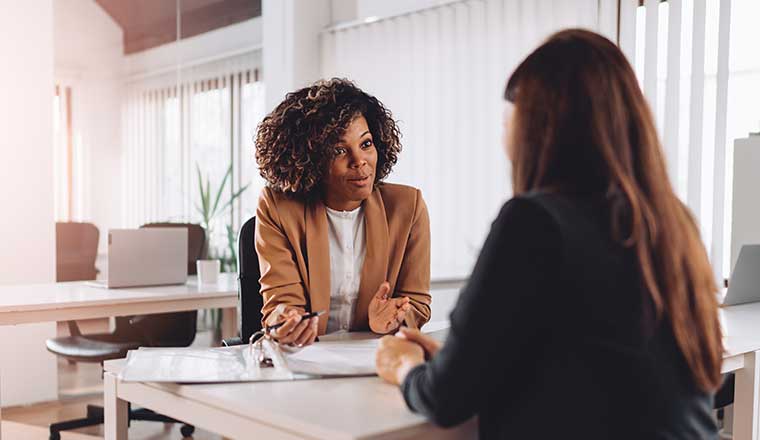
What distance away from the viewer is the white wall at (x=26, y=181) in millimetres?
4020

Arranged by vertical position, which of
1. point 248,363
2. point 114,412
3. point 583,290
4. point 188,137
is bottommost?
point 114,412

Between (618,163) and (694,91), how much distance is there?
2572 mm

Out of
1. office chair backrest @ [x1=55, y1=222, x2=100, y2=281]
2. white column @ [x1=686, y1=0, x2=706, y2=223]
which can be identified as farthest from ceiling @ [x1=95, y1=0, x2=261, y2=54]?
white column @ [x1=686, y1=0, x2=706, y2=223]

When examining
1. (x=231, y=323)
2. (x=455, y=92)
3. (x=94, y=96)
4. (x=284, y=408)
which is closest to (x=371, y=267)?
(x=284, y=408)

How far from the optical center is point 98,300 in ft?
9.36

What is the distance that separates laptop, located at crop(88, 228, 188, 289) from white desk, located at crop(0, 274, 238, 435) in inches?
2.2

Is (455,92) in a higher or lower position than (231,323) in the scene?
A: higher

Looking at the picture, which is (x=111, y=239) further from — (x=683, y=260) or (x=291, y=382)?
(x=683, y=260)

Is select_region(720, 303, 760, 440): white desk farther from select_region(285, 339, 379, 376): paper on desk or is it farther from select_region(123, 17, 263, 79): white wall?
select_region(123, 17, 263, 79): white wall

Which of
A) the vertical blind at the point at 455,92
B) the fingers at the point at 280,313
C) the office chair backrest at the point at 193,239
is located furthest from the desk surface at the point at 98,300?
the vertical blind at the point at 455,92

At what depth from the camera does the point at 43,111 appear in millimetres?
4156

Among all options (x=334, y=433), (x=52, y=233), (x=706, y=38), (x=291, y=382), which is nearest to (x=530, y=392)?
(x=334, y=433)

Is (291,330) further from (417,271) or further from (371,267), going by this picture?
(417,271)

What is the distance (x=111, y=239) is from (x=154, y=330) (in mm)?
717
